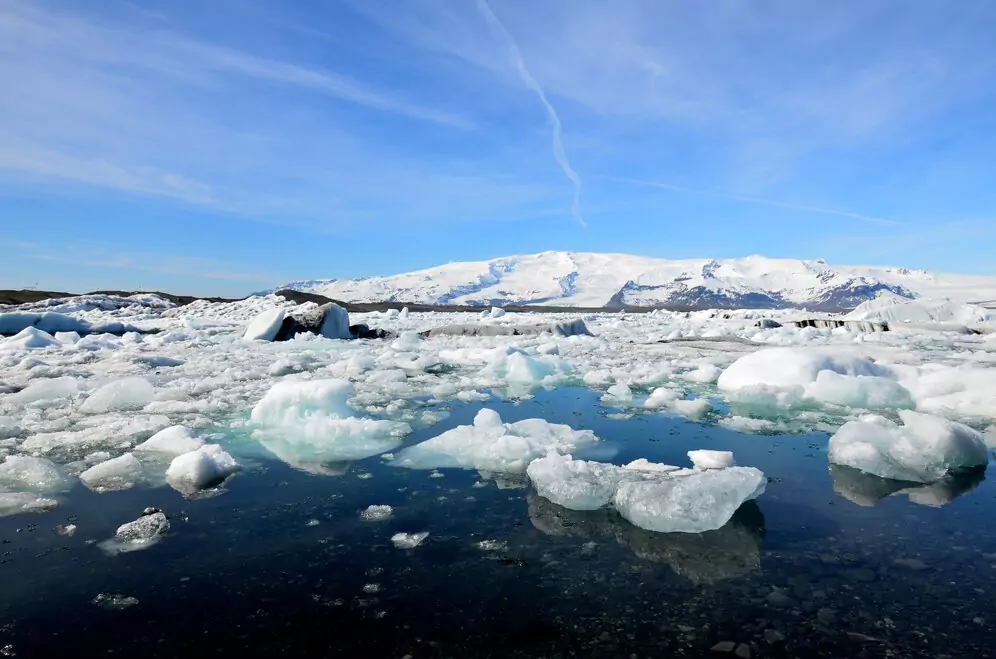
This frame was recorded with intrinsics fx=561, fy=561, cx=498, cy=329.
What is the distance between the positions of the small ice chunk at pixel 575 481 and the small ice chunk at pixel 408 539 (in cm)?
82

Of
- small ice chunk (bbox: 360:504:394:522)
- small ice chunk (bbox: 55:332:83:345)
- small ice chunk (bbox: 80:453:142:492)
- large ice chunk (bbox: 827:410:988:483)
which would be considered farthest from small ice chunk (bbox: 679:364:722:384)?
small ice chunk (bbox: 55:332:83:345)

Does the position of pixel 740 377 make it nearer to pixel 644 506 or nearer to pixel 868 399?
pixel 868 399

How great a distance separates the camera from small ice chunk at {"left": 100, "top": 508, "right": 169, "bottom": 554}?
2.71m

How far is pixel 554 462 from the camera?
3.55 metres

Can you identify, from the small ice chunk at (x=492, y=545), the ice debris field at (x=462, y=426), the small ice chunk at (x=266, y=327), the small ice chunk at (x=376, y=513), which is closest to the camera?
the small ice chunk at (x=492, y=545)

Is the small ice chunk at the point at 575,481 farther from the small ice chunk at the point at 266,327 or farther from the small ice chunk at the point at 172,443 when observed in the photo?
the small ice chunk at the point at 266,327

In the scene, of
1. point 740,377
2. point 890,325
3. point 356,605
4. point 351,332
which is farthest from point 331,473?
point 890,325

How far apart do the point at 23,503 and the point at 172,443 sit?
1.16 m

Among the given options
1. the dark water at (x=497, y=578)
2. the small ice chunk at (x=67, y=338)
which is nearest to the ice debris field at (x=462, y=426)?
the dark water at (x=497, y=578)

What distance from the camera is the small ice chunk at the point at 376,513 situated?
3.09m

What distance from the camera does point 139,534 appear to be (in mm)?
2828

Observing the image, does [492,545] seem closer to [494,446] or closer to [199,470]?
[494,446]

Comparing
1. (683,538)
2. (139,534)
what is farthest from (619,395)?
(139,534)

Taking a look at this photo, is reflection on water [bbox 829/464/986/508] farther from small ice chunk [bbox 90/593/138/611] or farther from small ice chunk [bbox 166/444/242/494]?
small ice chunk [bbox 166/444/242/494]
